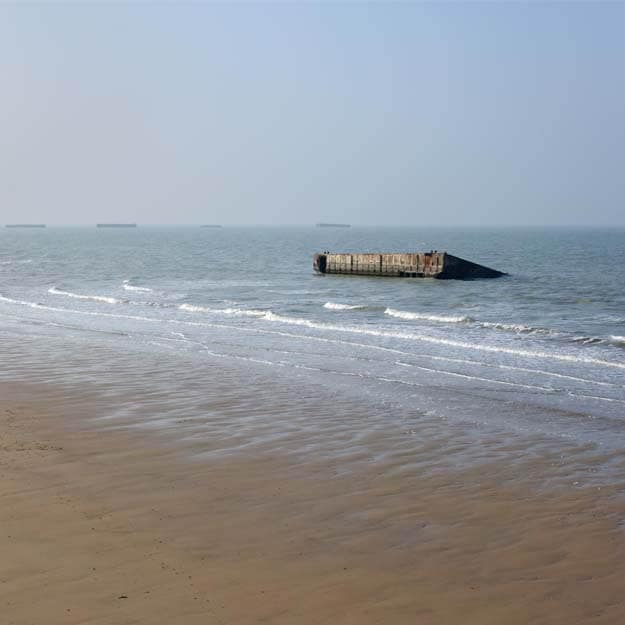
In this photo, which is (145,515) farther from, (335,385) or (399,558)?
(335,385)

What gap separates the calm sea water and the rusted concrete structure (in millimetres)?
7299

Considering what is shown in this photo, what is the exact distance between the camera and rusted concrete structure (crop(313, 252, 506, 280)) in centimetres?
5225

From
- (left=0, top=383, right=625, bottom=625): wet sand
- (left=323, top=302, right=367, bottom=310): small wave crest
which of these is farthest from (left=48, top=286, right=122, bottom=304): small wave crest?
(left=0, top=383, right=625, bottom=625): wet sand

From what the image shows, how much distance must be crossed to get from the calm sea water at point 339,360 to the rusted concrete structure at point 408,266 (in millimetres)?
7299

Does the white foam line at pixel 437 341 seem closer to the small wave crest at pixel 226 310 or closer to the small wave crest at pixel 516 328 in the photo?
the small wave crest at pixel 226 310

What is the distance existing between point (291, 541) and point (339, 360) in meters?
12.9

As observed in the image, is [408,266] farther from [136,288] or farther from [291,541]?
[291,541]

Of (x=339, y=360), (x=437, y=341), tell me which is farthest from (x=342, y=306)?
(x=339, y=360)

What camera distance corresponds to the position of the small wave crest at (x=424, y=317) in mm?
30494

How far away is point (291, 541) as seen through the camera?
27.6 ft

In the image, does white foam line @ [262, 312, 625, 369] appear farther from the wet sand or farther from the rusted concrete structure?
the rusted concrete structure

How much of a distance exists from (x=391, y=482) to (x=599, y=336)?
58.8 ft

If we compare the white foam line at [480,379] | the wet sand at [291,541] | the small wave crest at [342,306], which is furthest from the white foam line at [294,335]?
the wet sand at [291,541]

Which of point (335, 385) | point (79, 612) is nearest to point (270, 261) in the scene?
point (335, 385)
